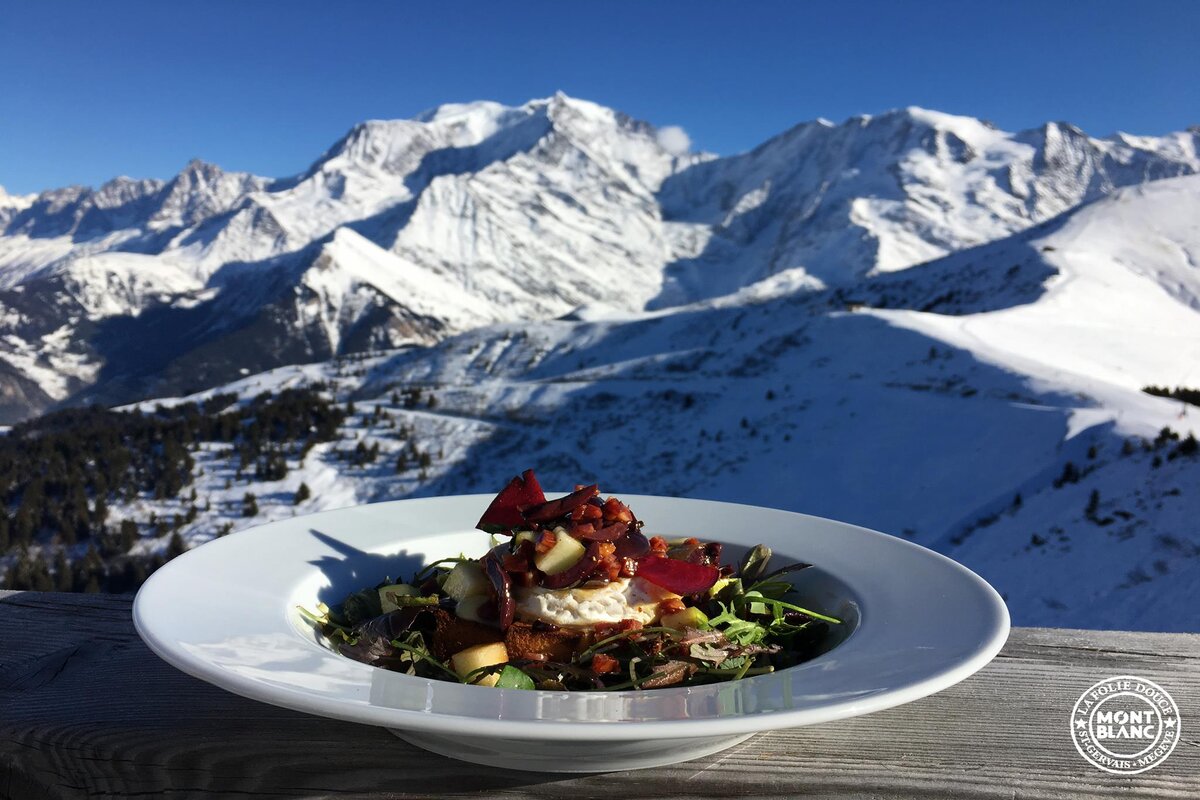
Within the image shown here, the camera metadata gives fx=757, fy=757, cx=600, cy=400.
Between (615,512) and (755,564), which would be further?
(755,564)

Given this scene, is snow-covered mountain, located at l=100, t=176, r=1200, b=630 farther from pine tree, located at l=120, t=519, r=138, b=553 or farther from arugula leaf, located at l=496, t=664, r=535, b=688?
arugula leaf, located at l=496, t=664, r=535, b=688

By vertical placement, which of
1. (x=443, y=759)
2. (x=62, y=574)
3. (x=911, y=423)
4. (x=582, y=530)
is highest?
(x=911, y=423)

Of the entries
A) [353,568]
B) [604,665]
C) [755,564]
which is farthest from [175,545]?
[604,665]

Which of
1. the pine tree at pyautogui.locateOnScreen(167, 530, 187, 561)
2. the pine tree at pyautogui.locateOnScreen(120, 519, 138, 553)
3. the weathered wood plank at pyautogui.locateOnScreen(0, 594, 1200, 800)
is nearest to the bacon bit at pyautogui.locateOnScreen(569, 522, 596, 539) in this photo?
the weathered wood plank at pyautogui.locateOnScreen(0, 594, 1200, 800)

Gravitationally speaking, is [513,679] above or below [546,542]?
below

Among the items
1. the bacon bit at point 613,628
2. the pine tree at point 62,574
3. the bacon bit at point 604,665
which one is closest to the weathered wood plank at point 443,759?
the bacon bit at point 604,665

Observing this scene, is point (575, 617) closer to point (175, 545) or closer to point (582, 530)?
point (582, 530)

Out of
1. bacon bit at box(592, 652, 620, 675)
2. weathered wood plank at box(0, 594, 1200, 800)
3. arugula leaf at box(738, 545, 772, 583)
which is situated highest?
arugula leaf at box(738, 545, 772, 583)
